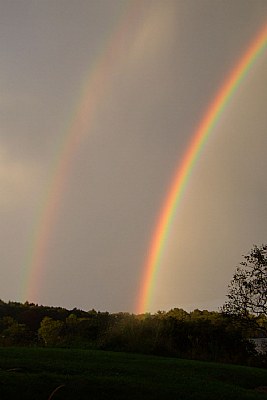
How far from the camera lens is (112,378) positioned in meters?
11.4

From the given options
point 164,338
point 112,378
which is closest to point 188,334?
point 164,338

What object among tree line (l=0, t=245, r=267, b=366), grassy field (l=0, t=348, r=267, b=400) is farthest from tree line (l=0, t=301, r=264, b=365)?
grassy field (l=0, t=348, r=267, b=400)

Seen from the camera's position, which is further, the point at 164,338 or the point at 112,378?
the point at 164,338

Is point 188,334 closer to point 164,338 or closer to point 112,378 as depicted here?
point 164,338

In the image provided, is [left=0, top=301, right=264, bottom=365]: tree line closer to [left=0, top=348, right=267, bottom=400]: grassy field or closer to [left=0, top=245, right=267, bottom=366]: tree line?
[left=0, top=245, right=267, bottom=366]: tree line

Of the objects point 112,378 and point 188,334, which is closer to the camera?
point 112,378

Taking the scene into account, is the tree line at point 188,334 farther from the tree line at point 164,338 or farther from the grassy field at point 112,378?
the grassy field at point 112,378

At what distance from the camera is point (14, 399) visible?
9070mm

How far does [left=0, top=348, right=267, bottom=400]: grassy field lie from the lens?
9898 millimetres

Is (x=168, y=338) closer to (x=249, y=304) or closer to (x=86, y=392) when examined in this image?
(x=249, y=304)

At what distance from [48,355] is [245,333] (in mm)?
14886

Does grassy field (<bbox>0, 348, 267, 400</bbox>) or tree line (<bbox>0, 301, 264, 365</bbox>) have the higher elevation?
tree line (<bbox>0, 301, 264, 365</bbox>)

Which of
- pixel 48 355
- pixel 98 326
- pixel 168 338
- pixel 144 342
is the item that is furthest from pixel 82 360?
pixel 98 326

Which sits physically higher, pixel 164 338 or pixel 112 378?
pixel 164 338
